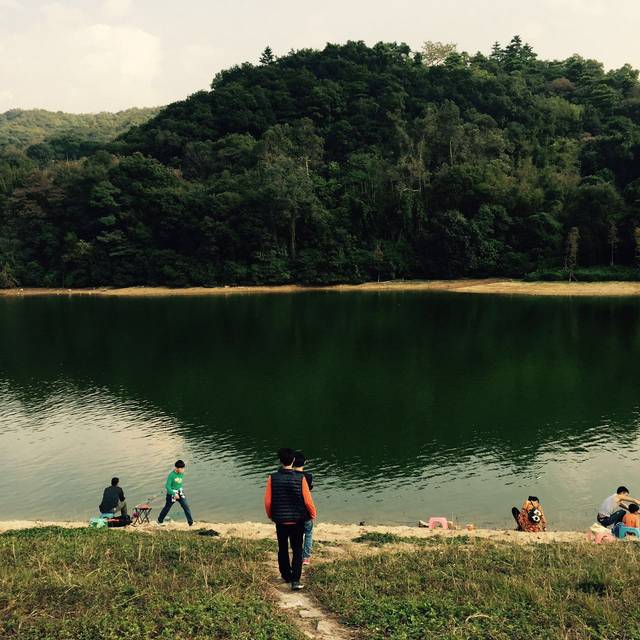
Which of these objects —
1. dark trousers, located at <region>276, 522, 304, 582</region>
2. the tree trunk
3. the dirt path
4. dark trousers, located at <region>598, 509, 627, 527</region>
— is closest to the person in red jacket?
dark trousers, located at <region>276, 522, 304, 582</region>

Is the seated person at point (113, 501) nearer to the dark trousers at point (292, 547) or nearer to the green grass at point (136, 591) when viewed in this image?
the green grass at point (136, 591)

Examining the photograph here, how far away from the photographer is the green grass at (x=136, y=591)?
7363mm

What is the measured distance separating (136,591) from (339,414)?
714 inches

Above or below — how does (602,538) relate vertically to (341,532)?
above

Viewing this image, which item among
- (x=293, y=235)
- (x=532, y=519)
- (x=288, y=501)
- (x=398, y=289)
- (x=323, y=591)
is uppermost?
(x=293, y=235)

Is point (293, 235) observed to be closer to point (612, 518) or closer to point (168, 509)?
point (168, 509)

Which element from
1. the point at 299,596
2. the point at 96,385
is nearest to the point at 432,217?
the point at 96,385

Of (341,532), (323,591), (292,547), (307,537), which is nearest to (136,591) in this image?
(292,547)

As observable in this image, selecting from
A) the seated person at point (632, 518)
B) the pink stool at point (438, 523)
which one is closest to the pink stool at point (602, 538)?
the seated person at point (632, 518)

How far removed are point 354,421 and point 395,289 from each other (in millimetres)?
56359

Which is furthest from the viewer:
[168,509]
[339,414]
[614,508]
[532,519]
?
[339,414]

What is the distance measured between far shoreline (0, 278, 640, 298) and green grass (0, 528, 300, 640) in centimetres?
6709

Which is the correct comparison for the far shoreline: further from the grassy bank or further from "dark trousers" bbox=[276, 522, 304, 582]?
"dark trousers" bbox=[276, 522, 304, 582]

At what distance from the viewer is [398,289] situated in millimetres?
80188
